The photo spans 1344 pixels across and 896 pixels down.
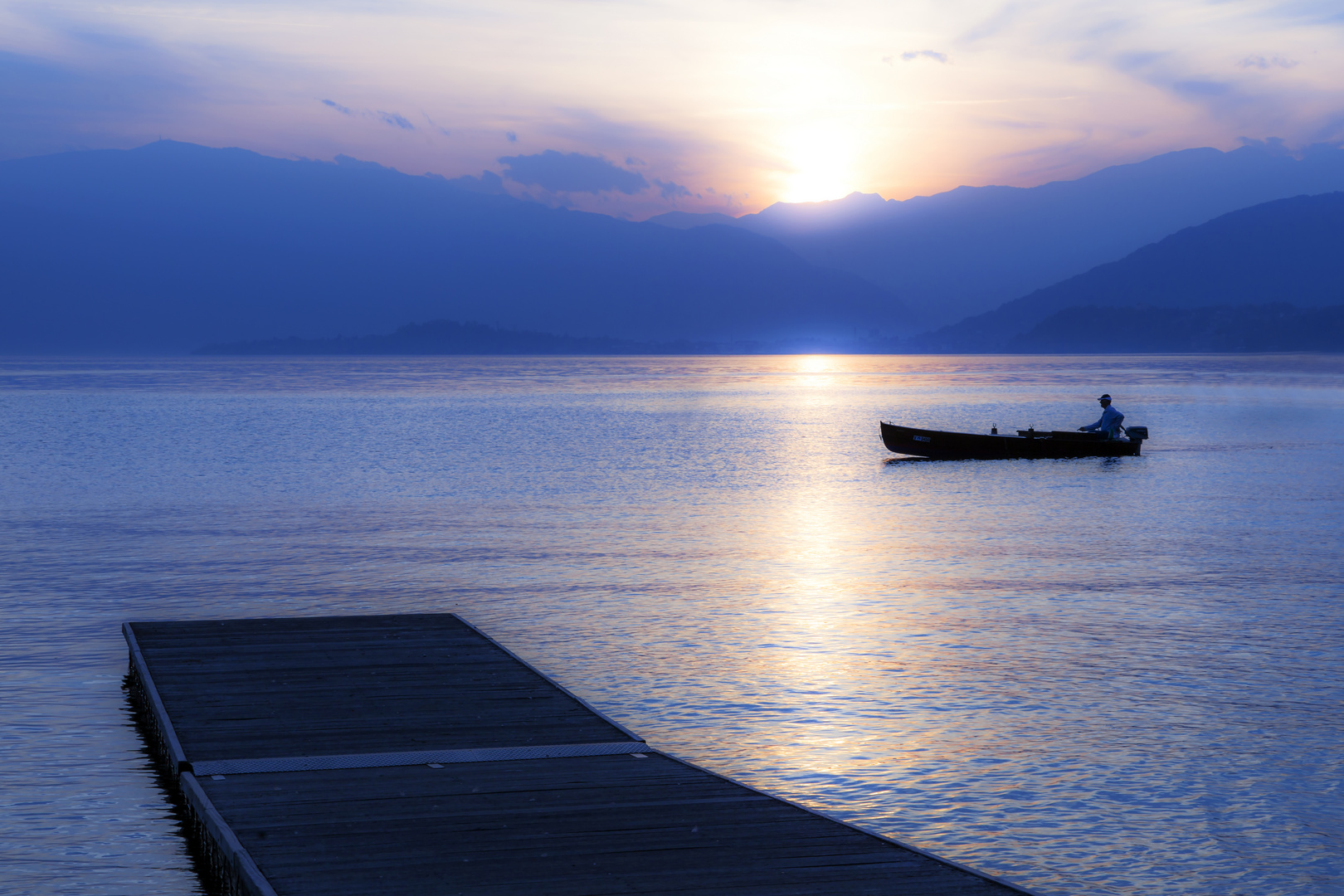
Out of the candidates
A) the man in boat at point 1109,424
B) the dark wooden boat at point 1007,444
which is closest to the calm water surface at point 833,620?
the dark wooden boat at point 1007,444

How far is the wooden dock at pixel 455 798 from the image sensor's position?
26.4 feet

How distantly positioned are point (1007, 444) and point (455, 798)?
1758 inches

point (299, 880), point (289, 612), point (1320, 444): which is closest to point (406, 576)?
point (289, 612)

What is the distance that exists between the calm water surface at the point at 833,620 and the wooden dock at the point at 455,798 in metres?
0.92

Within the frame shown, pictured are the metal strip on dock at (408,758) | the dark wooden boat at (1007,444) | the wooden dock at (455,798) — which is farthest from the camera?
the dark wooden boat at (1007,444)

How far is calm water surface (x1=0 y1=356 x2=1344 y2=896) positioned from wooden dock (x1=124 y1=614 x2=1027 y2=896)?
36.3 inches

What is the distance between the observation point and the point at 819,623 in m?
19.6

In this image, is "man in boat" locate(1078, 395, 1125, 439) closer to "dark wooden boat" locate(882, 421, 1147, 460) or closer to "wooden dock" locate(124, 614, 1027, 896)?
"dark wooden boat" locate(882, 421, 1147, 460)

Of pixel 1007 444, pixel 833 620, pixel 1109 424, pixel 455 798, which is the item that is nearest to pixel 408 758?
pixel 455 798

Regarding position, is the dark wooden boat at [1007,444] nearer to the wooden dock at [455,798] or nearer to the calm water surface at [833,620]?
the calm water surface at [833,620]

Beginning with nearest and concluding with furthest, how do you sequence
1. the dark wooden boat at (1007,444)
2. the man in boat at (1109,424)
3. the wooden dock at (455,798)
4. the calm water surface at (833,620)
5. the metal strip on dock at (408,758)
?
the wooden dock at (455,798) < the metal strip on dock at (408,758) < the calm water surface at (833,620) < the dark wooden boat at (1007,444) < the man in boat at (1109,424)

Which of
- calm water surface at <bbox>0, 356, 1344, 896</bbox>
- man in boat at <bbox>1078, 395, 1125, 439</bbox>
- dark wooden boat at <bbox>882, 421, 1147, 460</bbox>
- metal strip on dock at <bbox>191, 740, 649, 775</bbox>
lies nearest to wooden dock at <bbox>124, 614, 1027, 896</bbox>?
metal strip on dock at <bbox>191, 740, 649, 775</bbox>

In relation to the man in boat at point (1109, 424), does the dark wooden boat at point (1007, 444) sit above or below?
below

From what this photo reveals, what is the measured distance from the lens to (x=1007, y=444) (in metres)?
51.6
